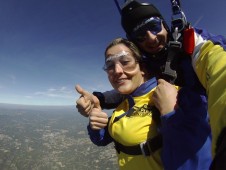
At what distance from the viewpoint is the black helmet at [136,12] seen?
10.5 ft

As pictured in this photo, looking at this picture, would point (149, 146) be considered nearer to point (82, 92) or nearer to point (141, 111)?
point (141, 111)

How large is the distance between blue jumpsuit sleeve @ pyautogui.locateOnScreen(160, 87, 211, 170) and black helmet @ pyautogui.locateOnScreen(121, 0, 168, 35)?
5.65ft

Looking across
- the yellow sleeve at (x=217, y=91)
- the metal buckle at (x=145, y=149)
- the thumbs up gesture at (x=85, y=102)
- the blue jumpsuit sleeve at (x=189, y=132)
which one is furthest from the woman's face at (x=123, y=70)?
the yellow sleeve at (x=217, y=91)

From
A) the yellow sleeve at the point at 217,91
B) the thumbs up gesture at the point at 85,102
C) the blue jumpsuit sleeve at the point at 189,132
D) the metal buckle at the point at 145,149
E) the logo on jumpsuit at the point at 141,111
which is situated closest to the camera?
the yellow sleeve at the point at 217,91

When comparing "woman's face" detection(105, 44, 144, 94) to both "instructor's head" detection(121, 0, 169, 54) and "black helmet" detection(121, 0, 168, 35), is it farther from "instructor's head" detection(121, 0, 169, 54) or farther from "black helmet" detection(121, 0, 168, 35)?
"black helmet" detection(121, 0, 168, 35)

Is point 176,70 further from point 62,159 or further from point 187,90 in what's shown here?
point 62,159

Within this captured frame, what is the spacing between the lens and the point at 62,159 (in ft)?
465

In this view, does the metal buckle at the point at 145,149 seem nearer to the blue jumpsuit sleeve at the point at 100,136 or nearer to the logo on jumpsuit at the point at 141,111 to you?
the logo on jumpsuit at the point at 141,111

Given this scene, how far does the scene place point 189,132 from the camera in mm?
1896

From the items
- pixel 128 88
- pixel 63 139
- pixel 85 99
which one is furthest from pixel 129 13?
pixel 63 139

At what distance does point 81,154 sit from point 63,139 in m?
57.6

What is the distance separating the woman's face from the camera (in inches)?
113

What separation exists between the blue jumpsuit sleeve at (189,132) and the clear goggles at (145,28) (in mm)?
1488

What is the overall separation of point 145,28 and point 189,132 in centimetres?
186
